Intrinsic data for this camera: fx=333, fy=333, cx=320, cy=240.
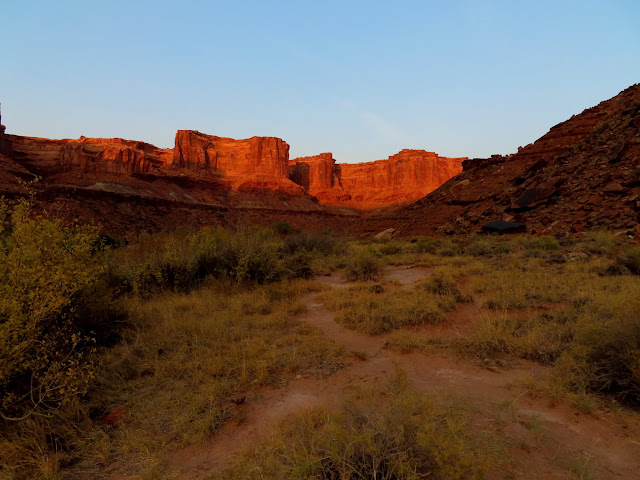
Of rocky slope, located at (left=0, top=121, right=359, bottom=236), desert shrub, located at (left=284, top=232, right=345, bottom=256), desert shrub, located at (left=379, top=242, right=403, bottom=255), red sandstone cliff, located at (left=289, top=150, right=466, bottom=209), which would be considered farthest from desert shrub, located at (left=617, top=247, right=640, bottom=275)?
red sandstone cliff, located at (left=289, top=150, right=466, bottom=209)

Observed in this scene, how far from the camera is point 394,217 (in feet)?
85.6

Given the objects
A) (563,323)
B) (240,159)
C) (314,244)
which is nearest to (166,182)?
(240,159)

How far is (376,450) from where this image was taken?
1.76m

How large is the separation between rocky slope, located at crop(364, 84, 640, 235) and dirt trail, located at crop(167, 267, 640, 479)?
1108 centimetres

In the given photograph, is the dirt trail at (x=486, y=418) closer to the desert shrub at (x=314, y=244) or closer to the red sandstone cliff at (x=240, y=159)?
the desert shrub at (x=314, y=244)

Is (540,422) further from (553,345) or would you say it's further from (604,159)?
(604,159)

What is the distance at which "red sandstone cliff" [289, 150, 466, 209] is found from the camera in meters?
87.9

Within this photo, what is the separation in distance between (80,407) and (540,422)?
3536 mm

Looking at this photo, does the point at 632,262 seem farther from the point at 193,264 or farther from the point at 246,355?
the point at 193,264

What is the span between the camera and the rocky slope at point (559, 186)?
1305cm

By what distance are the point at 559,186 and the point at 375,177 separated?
3313 inches

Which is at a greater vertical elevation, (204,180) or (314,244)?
(204,180)

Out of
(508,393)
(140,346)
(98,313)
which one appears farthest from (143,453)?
(508,393)

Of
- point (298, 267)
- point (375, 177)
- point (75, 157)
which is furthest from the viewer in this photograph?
point (375, 177)
